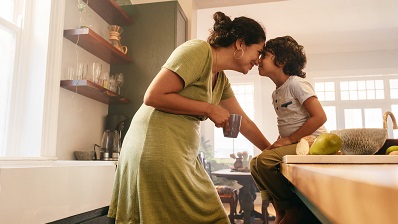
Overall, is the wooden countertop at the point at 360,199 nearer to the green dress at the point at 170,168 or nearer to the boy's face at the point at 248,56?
the green dress at the point at 170,168

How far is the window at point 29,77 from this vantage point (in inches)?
80.0

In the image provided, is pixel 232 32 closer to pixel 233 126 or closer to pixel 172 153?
pixel 233 126

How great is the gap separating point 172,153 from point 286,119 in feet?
2.87

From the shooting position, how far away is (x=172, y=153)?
3.59ft

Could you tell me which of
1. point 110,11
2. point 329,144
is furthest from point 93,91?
point 329,144

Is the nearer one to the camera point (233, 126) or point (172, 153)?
point (172, 153)

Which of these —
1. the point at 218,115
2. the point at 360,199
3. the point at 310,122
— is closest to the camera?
the point at 360,199

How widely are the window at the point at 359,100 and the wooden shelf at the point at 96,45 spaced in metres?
4.83

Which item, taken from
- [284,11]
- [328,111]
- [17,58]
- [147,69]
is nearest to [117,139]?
[147,69]

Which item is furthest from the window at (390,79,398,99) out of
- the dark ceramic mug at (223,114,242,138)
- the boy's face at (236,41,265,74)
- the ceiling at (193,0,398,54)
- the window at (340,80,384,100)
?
the dark ceramic mug at (223,114,242,138)

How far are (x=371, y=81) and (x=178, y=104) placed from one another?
6.30 meters

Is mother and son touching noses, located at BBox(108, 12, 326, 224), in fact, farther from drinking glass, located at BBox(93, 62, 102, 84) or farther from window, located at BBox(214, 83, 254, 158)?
window, located at BBox(214, 83, 254, 158)

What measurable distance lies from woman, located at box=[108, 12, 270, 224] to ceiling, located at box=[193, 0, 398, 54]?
3.21 meters

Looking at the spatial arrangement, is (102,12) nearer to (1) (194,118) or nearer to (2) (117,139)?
(2) (117,139)
